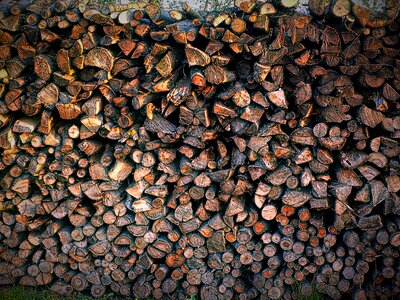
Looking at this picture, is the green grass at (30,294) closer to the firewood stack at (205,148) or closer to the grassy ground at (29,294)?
the grassy ground at (29,294)

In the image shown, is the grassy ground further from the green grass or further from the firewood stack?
the firewood stack

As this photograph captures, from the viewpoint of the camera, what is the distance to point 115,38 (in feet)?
9.41

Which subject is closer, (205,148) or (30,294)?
(205,148)

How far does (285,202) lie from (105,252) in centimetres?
156

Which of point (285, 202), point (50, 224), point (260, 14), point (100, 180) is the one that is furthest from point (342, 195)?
point (50, 224)

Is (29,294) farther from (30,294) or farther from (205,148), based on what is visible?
(205,148)

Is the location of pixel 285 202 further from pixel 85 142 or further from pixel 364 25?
pixel 85 142

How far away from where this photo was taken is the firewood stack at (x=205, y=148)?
2779 mm

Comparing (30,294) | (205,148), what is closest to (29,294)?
(30,294)

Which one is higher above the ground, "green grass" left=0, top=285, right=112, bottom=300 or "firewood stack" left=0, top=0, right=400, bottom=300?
"firewood stack" left=0, top=0, right=400, bottom=300

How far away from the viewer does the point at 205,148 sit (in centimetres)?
307

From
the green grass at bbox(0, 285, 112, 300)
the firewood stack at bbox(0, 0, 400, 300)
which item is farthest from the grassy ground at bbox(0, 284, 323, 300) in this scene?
the firewood stack at bbox(0, 0, 400, 300)

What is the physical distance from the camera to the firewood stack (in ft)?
9.12

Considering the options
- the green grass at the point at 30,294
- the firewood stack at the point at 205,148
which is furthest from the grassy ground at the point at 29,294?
the firewood stack at the point at 205,148
